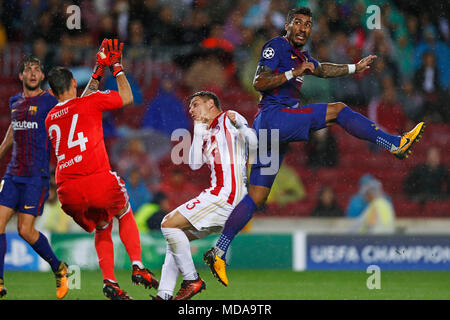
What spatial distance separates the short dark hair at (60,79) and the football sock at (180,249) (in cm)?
134

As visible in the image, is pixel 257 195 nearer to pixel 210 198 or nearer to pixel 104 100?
pixel 210 198

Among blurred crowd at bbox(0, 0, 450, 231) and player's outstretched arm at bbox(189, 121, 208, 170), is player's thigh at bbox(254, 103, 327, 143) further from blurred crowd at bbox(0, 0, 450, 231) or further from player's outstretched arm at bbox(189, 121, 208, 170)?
blurred crowd at bbox(0, 0, 450, 231)

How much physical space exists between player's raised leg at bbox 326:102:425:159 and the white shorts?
1.07 metres

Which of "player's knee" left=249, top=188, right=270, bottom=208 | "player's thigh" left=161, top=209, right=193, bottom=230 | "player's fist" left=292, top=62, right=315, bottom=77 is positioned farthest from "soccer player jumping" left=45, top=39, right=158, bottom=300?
"player's fist" left=292, top=62, right=315, bottom=77

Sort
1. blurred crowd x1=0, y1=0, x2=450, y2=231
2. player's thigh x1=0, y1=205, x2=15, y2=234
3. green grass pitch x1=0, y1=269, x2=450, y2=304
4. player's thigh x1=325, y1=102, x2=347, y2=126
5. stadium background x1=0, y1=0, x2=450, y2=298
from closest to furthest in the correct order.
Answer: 1. player's thigh x1=325, y1=102, x2=347, y2=126
2. player's thigh x1=0, y1=205, x2=15, y2=234
3. green grass pitch x1=0, y1=269, x2=450, y2=304
4. stadium background x1=0, y1=0, x2=450, y2=298
5. blurred crowd x1=0, y1=0, x2=450, y2=231

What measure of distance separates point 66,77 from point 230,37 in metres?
6.90

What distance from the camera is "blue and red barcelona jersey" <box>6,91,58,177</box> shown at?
23.9 ft

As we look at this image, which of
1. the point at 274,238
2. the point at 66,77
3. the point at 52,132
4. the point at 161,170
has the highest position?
the point at 66,77

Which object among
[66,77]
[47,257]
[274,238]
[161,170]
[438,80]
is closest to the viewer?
[66,77]

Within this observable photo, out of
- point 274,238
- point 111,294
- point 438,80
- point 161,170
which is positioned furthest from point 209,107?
point 438,80

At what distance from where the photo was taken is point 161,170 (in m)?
12.1

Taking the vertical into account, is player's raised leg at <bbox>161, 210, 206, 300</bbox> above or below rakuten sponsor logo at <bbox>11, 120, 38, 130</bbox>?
below

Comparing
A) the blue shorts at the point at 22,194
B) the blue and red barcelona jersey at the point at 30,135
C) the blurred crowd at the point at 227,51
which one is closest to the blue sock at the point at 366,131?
the blue and red barcelona jersey at the point at 30,135

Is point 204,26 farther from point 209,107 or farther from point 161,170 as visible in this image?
point 209,107
